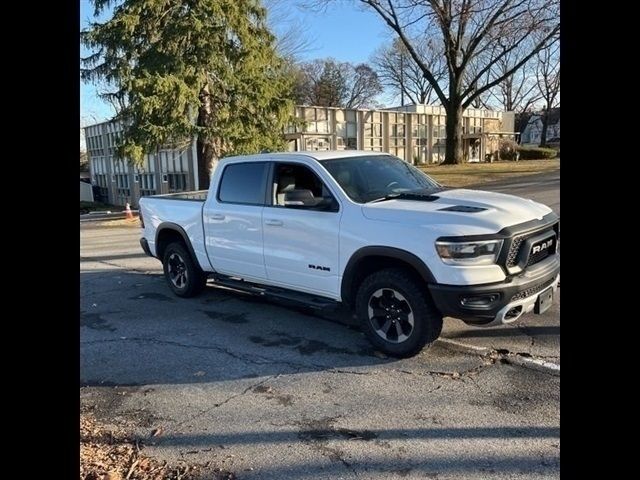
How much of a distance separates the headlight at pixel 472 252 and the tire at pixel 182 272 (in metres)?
3.80

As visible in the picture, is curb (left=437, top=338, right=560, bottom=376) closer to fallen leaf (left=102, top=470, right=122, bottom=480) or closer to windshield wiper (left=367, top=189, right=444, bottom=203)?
windshield wiper (left=367, top=189, right=444, bottom=203)

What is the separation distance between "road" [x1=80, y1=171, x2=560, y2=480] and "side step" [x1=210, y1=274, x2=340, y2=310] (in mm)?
341

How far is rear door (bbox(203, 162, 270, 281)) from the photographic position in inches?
239

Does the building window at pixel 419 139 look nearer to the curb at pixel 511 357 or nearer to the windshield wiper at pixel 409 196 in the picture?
the windshield wiper at pixel 409 196

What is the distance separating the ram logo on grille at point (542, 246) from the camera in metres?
4.66

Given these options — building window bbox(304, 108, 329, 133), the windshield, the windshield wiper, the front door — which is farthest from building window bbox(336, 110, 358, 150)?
the windshield wiper

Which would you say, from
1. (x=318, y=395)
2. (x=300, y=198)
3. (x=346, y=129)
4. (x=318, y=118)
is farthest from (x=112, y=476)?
(x=346, y=129)

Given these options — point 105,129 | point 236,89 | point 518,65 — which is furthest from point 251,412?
point 105,129

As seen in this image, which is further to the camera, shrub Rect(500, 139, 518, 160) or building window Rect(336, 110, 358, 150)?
shrub Rect(500, 139, 518, 160)

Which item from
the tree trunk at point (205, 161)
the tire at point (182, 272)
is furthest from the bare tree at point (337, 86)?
the tire at point (182, 272)

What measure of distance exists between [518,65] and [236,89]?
21.3 meters

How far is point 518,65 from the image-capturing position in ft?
109

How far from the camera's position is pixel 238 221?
20.5 ft
